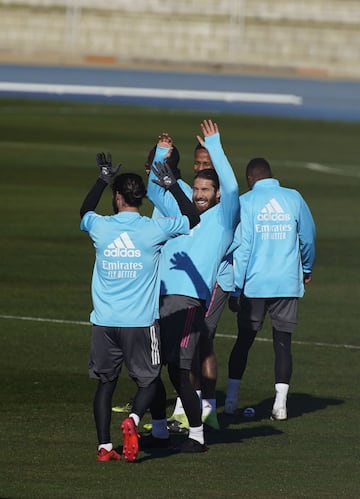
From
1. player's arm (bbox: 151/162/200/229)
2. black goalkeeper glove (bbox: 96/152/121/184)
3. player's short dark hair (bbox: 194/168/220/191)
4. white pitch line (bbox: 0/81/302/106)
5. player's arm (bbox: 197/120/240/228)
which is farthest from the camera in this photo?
white pitch line (bbox: 0/81/302/106)

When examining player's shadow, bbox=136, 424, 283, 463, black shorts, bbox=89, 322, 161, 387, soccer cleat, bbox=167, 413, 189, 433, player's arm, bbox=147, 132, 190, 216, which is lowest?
player's shadow, bbox=136, 424, 283, 463

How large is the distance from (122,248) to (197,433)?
1.50 m

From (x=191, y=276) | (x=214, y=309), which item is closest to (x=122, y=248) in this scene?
(x=191, y=276)

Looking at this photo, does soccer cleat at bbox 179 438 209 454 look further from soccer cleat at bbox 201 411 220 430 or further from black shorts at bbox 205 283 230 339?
black shorts at bbox 205 283 230 339

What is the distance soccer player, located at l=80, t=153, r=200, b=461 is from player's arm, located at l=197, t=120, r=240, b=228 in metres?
0.42

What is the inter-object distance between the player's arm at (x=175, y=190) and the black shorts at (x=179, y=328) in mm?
762

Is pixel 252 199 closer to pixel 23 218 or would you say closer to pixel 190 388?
pixel 190 388

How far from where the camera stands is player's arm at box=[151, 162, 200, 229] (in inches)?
398

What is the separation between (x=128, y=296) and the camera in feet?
33.0

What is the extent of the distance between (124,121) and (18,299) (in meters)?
23.9

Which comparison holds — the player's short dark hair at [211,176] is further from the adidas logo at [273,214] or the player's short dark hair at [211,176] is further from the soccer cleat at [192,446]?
the soccer cleat at [192,446]

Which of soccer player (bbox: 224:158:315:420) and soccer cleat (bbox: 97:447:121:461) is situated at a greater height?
soccer player (bbox: 224:158:315:420)

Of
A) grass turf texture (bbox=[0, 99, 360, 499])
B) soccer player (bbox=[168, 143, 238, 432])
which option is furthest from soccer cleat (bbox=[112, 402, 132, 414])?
soccer player (bbox=[168, 143, 238, 432])

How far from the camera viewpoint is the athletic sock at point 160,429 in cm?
1073
